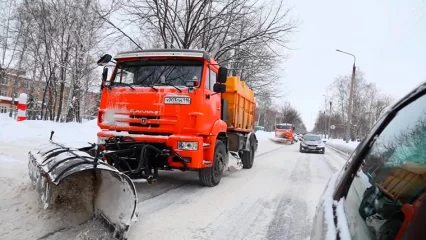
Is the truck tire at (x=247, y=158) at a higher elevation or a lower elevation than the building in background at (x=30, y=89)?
lower

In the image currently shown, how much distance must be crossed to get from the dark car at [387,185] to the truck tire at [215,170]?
4351mm

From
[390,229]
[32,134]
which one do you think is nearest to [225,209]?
[390,229]

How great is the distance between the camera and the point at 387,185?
4.52ft

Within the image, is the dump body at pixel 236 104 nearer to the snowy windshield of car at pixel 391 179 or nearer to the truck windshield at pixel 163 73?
the truck windshield at pixel 163 73

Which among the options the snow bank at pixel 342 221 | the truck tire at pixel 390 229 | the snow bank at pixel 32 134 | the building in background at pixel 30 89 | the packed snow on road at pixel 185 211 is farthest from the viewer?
the building in background at pixel 30 89

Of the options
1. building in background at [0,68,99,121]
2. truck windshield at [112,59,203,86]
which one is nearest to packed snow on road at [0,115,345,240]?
truck windshield at [112,59,203,86]

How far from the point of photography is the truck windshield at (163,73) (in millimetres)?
5965

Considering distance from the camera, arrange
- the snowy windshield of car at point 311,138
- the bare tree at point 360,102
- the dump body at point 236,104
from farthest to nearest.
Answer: the bare tree at point 360,102 < the snowy windshield of car at point 311,138 < the dump body at point 236,104

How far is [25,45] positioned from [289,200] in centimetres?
2831

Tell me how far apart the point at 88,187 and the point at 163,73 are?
2.75m

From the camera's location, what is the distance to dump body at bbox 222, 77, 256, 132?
27.5 ft

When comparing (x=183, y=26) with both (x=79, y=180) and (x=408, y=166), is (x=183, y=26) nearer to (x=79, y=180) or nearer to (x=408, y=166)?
(x=79, y=180)

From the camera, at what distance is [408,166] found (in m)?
1.30

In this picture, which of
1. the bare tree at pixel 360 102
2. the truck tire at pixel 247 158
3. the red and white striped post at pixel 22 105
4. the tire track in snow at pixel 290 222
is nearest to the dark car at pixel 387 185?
the tire track in snow at pixel 290 222
